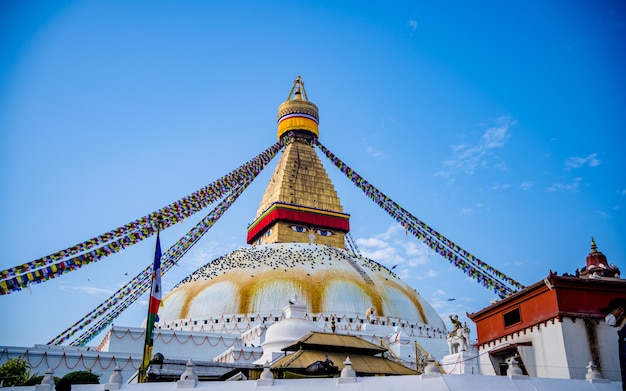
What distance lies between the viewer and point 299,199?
1454 inches

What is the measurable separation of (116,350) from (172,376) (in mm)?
10559

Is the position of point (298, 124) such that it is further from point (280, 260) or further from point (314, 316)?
point (314, 316)

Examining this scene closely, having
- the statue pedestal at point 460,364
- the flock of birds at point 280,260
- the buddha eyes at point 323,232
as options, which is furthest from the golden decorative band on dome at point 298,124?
the statue pedestal at point 460,364

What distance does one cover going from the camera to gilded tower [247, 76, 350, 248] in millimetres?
35750

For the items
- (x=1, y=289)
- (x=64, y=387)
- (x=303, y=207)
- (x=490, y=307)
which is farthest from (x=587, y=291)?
(x=303, y=207)

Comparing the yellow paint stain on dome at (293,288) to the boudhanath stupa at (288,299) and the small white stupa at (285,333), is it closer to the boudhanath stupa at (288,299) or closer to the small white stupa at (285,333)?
the boudhanath stupa at (288,299)

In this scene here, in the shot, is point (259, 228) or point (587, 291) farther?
point (259, 228)

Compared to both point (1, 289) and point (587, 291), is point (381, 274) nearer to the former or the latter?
point (587, 291)

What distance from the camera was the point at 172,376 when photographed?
1316 centimetres

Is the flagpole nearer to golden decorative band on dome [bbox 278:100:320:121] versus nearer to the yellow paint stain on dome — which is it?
the yellow paint stain on dome

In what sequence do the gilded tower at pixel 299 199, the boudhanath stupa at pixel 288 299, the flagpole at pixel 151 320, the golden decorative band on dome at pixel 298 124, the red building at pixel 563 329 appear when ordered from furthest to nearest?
the golden decorative band on dome at pixel 298 124, the gilded tower at pixel 299 199, the boudhanath stupa at pixel 288 299, the red building at pixel 563 329, the flagpole at pixel 151 320

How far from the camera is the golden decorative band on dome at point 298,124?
4134cm

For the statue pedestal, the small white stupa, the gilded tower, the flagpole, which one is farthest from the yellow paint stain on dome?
the flagpole

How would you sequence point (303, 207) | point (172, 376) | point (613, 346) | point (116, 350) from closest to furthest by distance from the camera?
point (172, 376) < point (613, 346) < point (116, 350) < point (303, 207)
